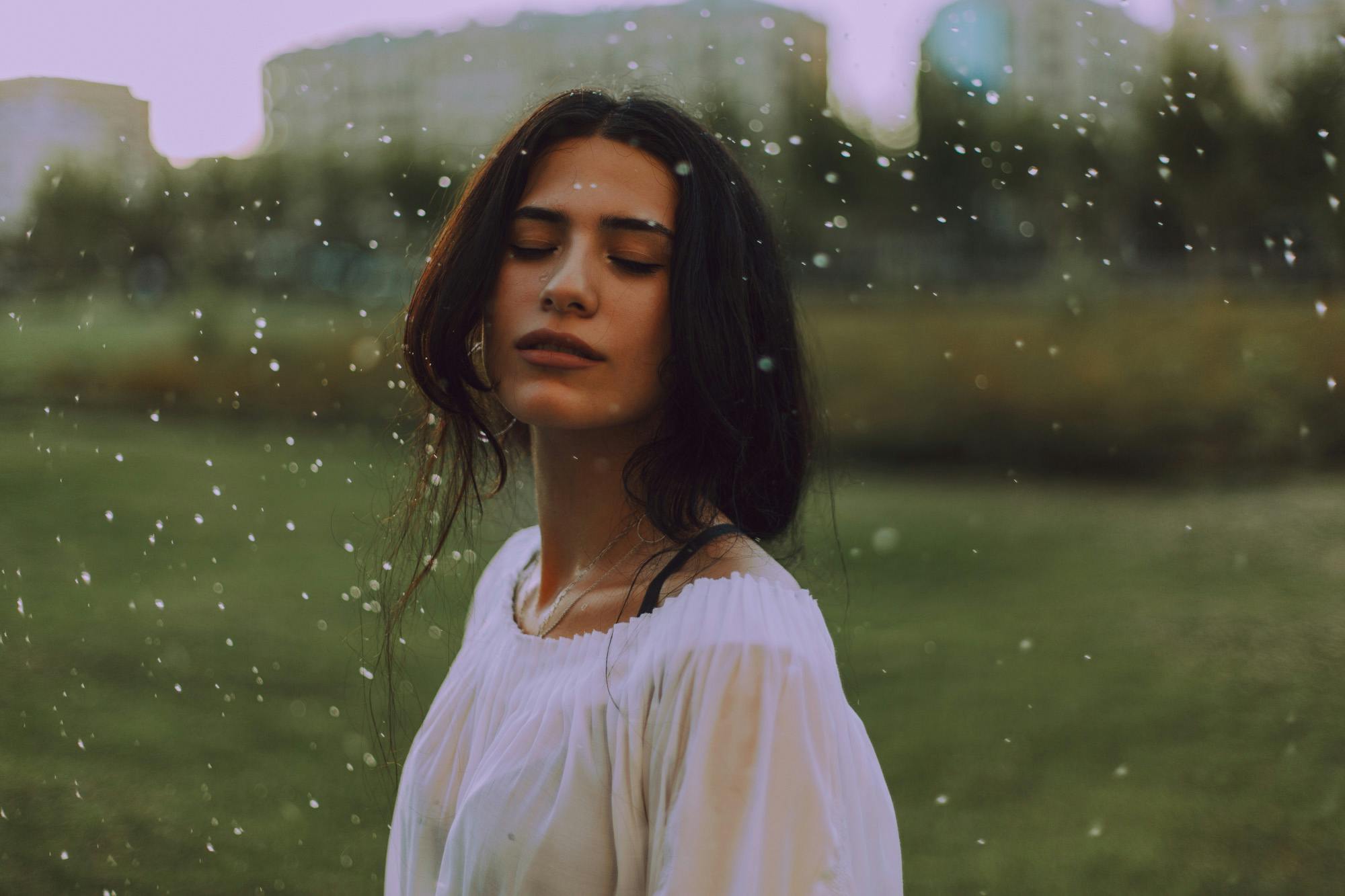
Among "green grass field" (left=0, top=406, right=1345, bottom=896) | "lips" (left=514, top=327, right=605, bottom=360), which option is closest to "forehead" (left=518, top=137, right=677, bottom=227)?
"lips" (left=514, top=327, right=605, bottom=360)

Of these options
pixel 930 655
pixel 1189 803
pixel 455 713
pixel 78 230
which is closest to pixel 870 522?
pixel 930 655

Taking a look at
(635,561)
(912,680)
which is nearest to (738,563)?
(635,561)

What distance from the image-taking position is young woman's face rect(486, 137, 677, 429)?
1.52 m

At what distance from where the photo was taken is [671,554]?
60.5 inches

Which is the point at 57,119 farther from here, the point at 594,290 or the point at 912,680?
the point at 912,680

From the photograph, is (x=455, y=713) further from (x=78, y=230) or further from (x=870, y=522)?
(x=870, y=522)

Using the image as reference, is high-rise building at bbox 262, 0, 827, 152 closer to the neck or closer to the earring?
the earring

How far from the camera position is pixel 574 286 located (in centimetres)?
149

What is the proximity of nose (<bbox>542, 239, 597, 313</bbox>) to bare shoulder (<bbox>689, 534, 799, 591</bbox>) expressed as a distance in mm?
322

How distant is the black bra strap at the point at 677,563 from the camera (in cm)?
145

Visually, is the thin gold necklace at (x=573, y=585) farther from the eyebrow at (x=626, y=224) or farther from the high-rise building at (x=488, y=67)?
the high-rise building at (x=488, y=67)

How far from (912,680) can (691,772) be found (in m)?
9.28

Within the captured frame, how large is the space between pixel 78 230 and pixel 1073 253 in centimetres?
1967

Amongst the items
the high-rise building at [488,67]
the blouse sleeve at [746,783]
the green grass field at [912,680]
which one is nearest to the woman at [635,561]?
the blouse sleeve at [746,783]
